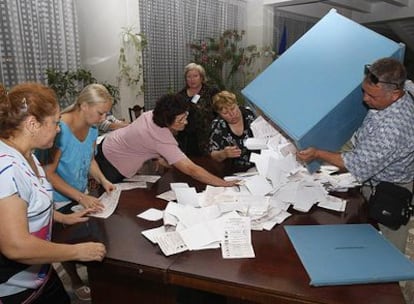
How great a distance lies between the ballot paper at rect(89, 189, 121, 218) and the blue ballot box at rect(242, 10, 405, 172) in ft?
2.53

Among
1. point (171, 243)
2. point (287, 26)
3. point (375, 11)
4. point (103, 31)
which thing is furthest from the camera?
point (375, 11)

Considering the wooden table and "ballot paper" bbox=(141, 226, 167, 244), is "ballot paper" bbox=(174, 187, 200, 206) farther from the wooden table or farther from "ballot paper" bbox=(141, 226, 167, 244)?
"ballot paper" bbox=(141, 226, 167, 244)

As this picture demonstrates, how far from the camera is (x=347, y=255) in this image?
1.07 m

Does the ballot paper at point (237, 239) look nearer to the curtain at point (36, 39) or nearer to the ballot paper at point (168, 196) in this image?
the ballot paper at point (168, 196)

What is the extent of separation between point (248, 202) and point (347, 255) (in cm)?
46

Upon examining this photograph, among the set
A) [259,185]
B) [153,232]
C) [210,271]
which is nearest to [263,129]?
[259,185]

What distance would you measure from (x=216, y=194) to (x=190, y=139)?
1394 mm

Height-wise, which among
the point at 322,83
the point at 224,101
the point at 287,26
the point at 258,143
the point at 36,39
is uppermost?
the point at 287,26

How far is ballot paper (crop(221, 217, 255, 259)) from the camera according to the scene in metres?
1.12

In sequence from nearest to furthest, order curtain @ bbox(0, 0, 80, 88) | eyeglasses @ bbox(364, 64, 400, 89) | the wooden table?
the wooden table, eyeglasses @ bbox(364, 64, 400, 89), curtain @ bbox(0, 0, 80, 88)

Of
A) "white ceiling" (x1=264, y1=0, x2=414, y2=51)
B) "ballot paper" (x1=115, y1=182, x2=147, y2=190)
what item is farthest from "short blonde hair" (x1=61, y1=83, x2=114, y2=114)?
"white ceiling" (x1=264, y1=0, x2=414, y2=51)

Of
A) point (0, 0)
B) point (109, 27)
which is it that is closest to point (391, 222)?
point (0, 0)

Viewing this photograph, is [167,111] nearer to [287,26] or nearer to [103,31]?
[103,31]

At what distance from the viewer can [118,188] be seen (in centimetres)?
175
